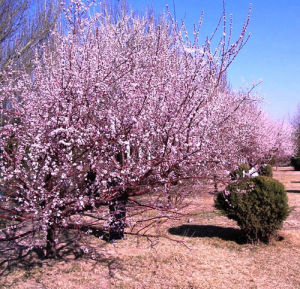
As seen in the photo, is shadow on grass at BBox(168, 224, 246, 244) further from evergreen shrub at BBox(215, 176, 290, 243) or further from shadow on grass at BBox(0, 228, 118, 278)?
shadow on grass at BBox(0, 228, 118, 278)

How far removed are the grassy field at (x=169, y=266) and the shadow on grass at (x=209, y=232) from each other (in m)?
0.07

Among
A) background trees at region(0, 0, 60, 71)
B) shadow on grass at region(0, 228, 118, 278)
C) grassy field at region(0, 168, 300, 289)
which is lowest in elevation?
grassy field at region(0, 168, 300, 289)

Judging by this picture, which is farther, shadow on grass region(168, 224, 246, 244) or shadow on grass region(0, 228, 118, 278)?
shadow on grass region(168, 224, 246, 244)

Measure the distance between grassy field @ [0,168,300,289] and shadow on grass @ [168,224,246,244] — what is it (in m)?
0.07

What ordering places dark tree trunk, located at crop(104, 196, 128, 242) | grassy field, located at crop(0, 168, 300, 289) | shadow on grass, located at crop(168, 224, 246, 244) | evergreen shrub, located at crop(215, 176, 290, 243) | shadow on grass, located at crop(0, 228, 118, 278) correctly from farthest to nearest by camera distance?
shadow on grass, located at crop(168, 224, 246, 244)
evergreen shrub, located at crop(215, 176, 290, 243)
shadow on grass, located at crop(0, 228, 118, 278)
grassy field, located at crop(0, 168, 300, 289)
dark tree trunk, located at crop(104, 196, 128, 242)

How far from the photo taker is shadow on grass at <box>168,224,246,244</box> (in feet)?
23.5

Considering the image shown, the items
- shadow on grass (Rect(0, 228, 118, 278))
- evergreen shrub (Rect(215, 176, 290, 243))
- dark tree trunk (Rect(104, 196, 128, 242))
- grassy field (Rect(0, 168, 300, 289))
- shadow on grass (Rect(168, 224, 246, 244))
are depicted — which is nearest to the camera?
dark tree trunk (Rect(104, 196, 128, 242))

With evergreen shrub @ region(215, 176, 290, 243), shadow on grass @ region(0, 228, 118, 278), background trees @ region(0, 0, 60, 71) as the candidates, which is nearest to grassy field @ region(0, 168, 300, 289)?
shadow on grass @ region(0, 228, 118, 278)

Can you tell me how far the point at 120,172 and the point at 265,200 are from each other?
11.9ft

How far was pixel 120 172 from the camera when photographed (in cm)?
400

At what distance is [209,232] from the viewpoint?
7574mm

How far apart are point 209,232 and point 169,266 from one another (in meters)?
2.30

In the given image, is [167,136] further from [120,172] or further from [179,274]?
[179,274]

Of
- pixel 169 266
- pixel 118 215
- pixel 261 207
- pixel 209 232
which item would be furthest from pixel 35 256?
pixel 261 207
